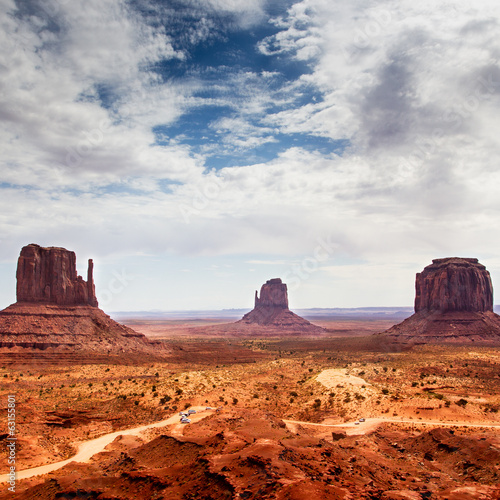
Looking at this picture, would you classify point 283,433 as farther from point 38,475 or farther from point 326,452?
point 38,475

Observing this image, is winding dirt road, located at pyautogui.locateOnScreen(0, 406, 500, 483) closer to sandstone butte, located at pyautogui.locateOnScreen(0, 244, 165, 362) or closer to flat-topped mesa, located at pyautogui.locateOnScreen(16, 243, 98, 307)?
sandstone butte, located at pyautogui.locateOnScreen(0, 244, 165, 362)

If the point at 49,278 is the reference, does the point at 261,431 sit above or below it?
below

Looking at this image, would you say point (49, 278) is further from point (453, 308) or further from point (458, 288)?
point (458, 288)

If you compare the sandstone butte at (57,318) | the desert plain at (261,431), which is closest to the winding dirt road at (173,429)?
the desert plain at (261,431)

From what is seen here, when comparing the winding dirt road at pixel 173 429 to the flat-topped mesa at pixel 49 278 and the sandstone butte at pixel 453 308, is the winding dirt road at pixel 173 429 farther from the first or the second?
the sandstone butte at pixel 453 308

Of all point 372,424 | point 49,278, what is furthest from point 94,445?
point 49,278

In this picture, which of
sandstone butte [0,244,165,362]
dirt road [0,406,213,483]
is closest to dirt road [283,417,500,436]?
dirt road [0,406,213,483]

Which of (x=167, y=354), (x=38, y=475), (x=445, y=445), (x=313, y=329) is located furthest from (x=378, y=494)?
(x=313, y=329)

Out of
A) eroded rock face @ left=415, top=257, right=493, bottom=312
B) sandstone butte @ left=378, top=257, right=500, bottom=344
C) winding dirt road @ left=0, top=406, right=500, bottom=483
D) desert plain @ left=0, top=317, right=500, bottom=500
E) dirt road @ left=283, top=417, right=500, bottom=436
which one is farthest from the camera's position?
eroded rock face @ left=415, top=257, right=493, bottom=312
